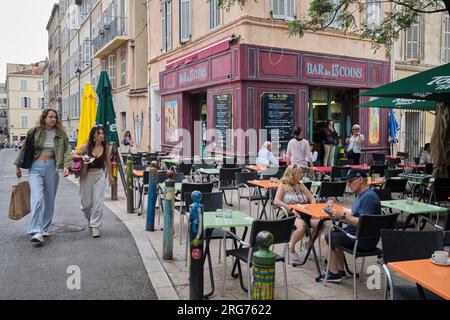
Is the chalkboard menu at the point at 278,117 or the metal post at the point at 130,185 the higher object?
the chalkboard menu at the point at 278,117

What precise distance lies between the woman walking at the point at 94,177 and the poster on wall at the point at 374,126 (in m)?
12.1

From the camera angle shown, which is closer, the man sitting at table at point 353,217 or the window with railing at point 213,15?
the man sitting at table at point 353,217

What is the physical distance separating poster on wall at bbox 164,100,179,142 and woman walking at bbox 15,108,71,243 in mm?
12391

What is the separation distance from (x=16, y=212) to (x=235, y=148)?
844 cm

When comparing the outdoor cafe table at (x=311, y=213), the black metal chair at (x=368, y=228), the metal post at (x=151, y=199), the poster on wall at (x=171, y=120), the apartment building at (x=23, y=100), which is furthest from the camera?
the apartment building at (x=23, y=100)

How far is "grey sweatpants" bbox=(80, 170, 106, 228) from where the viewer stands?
723 centimetres

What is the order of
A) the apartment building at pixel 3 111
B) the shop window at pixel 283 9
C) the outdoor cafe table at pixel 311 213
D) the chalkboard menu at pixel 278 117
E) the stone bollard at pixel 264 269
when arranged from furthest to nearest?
the apartment building at pixel 3 111 < the shop window at pixel 283 9 < the chalkboard menu at pixel 278 117 < the outdoor cafe table at pixel 311 213 < the stone bollard at pixel 264 269

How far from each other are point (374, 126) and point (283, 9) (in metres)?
5.62

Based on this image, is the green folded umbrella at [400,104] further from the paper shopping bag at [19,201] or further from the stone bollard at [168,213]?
the paper shopping bag at [19,201]

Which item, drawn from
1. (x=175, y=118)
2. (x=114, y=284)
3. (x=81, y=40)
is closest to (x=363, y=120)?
(x=175, y=118)

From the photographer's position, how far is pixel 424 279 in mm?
3098

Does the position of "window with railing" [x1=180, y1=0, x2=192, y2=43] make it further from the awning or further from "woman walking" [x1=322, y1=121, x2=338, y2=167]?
"woman walking" [x1=322, y1=121, x2=338, y2=167]

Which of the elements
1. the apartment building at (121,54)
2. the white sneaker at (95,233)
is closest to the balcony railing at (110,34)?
the apartment building at (121,54)

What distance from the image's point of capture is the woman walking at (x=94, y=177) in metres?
7.21
